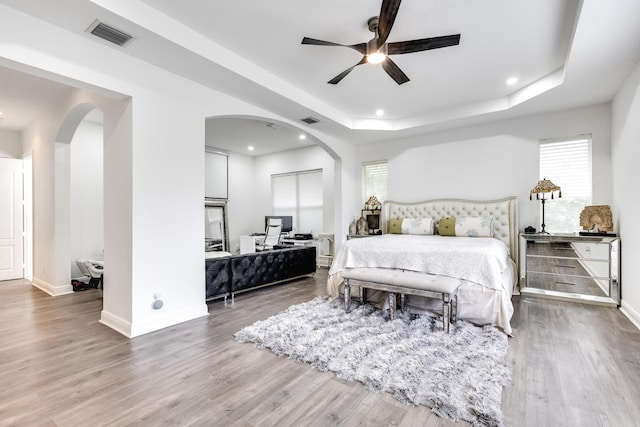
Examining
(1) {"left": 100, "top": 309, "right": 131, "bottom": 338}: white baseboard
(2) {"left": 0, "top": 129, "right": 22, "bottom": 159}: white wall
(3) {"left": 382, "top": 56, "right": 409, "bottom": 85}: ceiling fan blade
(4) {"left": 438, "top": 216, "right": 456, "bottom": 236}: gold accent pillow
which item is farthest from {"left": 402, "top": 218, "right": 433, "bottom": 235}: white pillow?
(2) {"left": 0, "top": 129, "right": 22, "bottom": 159}: white wall

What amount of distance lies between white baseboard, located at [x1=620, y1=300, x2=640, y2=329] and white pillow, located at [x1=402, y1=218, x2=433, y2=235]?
2500 millimetres

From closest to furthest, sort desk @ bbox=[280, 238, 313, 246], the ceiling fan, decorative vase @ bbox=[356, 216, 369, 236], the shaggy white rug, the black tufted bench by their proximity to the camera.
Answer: the shaggy white rug → the ceiling fan → the black tufted bench → decorative vase @ bbox=[356, 216, 369, 236] → desk @ bbox=[280, 238, 313, 246]

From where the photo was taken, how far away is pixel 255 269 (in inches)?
174

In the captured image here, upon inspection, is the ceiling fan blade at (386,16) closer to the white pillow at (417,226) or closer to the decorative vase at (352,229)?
the white pillow at (417,226)

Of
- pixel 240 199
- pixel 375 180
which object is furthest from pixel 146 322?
pixel 240 199

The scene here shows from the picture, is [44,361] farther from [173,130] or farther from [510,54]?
[510,54]

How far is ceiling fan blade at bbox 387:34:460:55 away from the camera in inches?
96.3

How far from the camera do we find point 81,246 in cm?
525

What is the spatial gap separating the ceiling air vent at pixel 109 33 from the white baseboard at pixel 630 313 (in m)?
5.55

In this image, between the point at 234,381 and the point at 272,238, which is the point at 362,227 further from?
the point at 234,381

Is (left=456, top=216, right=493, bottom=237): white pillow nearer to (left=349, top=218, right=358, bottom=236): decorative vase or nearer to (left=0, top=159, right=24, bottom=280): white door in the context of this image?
(left=349, top=218, right=358, bottom=236): decorative vase

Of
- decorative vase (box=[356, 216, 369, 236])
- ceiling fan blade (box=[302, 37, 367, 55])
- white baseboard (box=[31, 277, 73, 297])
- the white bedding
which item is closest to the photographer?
ceiling fan blade (box=[302, 37, 367, 55])

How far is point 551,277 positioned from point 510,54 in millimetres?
3240

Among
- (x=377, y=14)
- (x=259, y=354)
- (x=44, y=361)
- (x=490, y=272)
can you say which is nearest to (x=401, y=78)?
(x=377, y=14)
